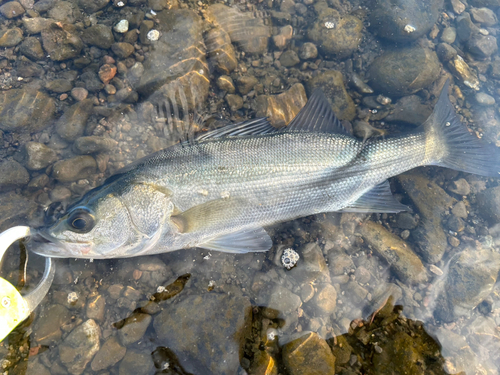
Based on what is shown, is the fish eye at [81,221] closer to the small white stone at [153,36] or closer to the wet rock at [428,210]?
the small white stone at [153,36]

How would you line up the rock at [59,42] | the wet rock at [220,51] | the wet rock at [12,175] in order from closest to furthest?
the wet rock at [12,175], the rock at [59,42], the wet rock at [220,51]

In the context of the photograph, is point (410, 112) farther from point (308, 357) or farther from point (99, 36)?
point (99, 36)

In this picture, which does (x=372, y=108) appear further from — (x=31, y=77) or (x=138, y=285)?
(x=31, y=77)

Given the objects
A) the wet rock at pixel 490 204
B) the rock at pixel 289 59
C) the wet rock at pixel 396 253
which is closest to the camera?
the wet rock at pixel 396 253

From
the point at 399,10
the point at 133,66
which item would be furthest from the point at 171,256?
the point at 399,10

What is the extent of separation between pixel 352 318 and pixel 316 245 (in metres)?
0.93

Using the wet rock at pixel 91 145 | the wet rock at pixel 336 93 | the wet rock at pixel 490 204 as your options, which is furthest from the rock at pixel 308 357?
the wet rock at pixel 91 145

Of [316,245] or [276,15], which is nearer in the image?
[316,245]

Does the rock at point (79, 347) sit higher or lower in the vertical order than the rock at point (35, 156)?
lower

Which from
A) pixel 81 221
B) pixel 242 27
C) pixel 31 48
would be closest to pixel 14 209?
pixel 81 221

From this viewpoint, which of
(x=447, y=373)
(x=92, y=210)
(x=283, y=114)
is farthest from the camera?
(x=283, y=114)

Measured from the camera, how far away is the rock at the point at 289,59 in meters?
4.11

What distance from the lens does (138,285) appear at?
318 centimetres

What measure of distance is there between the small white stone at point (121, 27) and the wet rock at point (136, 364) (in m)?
4.00
